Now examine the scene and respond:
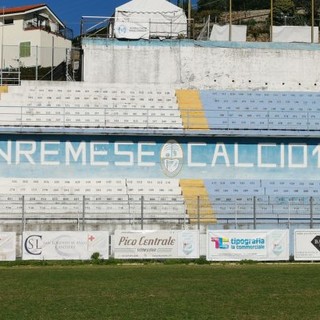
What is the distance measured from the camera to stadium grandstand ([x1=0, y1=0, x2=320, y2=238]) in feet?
87.9

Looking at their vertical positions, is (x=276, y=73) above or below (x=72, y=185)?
above

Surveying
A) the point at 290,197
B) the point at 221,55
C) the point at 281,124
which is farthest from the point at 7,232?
the point at 221,55

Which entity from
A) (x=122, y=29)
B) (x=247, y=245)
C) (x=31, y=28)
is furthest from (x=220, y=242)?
(x=31, y=28)

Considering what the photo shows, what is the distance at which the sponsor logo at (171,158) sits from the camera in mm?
31062

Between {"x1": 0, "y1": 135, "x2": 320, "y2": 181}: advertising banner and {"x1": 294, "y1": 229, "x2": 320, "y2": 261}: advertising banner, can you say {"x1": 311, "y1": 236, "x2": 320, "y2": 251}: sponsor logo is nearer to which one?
{"x1": 294, "y1": 229, "x2": 320, "y2": 261}: advertising banner

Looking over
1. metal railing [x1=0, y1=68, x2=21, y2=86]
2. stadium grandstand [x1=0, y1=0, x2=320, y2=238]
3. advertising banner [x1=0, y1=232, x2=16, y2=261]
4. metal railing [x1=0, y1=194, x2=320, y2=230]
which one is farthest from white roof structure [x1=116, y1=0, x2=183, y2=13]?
advertising banner [x1=0, y1=232, x2=16, y2=261]

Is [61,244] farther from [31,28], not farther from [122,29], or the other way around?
[31,28]

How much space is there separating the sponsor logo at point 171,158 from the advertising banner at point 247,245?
291 inches

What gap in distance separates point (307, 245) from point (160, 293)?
10.8 metres

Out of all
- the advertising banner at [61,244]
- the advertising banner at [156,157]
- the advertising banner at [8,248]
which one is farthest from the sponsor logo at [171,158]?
the advertising banner at [8,248]

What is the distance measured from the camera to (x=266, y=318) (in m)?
11.8

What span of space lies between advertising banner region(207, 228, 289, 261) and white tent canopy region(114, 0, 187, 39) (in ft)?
50.7

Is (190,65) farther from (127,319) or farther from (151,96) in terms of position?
(127,319)

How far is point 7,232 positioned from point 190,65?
16.4 metres
